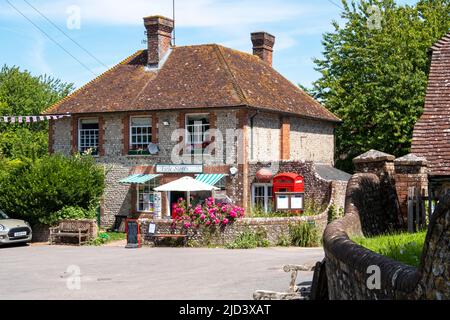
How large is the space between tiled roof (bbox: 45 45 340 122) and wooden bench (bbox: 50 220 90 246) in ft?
21.8

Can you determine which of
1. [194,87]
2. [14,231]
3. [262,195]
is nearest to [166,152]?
[194,87]

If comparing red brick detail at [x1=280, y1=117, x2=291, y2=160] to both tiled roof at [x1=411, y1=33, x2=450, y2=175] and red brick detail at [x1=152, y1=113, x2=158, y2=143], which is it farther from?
tiled roof at [x1=411, y1=33, x2=450, y2=175]

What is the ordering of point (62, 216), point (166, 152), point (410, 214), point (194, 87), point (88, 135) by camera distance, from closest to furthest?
point (410, 214), point (62, 216), point (166, 152), point (194, 87), point (88, 135)

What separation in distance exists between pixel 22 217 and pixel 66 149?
6.53 m

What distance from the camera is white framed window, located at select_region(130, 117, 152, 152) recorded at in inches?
1369

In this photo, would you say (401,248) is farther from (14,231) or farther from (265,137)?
(265,137)

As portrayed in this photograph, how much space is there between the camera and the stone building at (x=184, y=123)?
33.0 meters

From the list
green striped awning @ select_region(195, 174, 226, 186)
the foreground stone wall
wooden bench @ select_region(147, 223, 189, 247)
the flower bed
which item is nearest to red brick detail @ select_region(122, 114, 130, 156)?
green striped awning @ select_region(195, 174, 226, 186)

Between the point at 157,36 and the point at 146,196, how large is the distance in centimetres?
788

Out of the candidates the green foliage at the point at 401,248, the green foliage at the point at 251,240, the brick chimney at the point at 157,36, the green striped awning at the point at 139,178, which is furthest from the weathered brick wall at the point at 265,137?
the green foliage at the point at 401,248

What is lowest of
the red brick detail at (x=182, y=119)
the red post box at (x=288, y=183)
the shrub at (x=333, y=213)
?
the shrub at (x=333, y=213)

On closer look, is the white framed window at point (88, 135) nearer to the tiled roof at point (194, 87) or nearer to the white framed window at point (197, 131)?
the tiled roof at point (194, 87)

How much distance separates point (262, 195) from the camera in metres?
33.1

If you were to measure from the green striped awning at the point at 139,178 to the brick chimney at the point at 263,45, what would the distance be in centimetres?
1019
